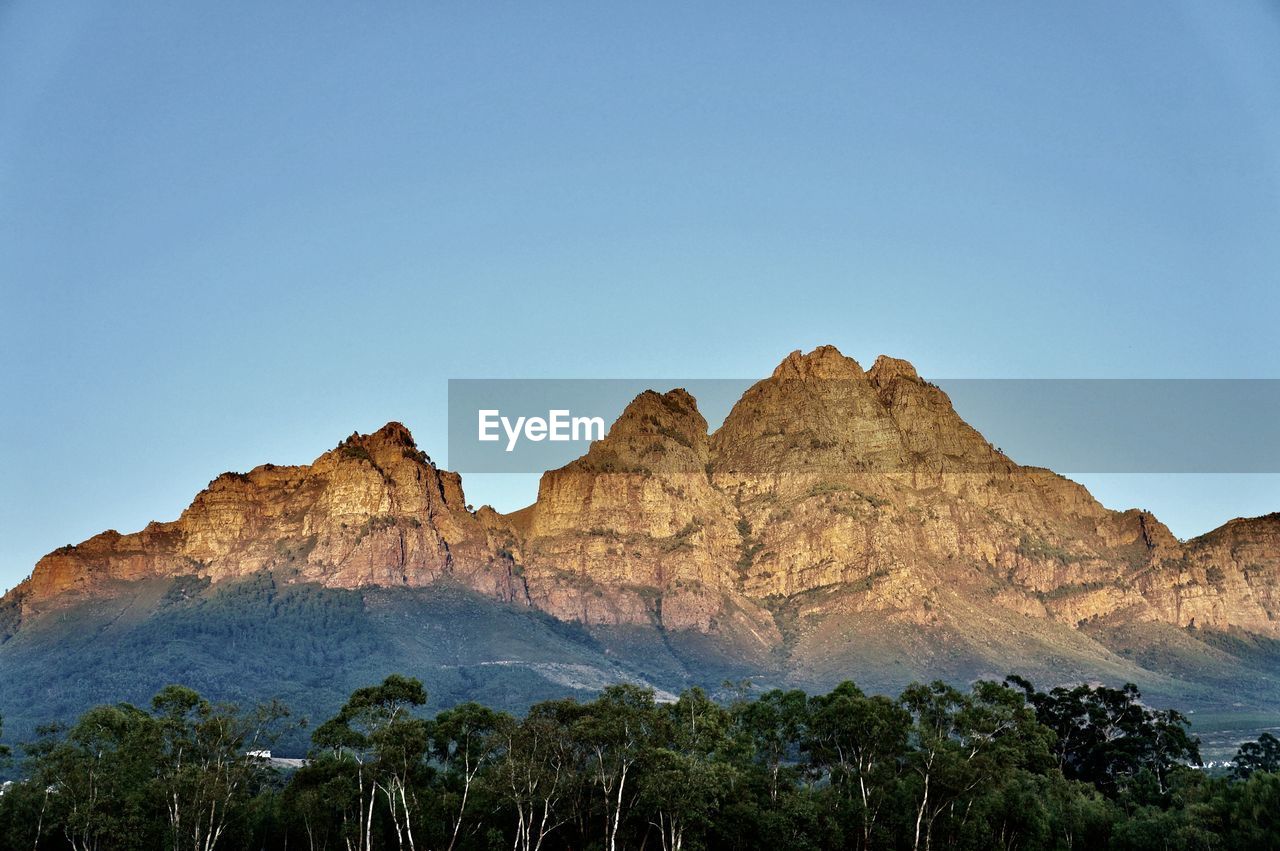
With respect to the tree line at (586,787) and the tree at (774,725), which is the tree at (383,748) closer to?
the tree line at (586,787)

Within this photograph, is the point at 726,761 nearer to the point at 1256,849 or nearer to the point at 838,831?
the point at 838,831

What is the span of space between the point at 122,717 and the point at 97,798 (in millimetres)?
10041

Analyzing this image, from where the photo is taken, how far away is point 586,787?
112500 millimetres

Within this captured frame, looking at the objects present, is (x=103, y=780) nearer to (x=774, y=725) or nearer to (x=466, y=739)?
(x=466, y=739)

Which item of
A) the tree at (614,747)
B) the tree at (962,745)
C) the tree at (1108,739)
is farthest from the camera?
the tree at (1108,739)

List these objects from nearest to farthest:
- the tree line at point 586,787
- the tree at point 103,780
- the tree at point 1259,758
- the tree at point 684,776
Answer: the tree at point 684,776
the tree line at point 586,787
the tree at point 103,780
the tree at point 1259,758

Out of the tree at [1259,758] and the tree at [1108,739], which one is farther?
the tree at [1259,758]

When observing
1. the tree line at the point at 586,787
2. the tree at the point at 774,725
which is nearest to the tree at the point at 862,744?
the tree line at the point at 586,787

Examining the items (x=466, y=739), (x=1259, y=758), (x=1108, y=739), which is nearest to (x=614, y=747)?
(x=466, y=739)

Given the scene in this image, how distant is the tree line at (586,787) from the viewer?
107000 millimetres

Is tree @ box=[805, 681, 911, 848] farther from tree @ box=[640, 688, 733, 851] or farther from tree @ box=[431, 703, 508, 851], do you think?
tree @ box=[431, 703, 508, 851]

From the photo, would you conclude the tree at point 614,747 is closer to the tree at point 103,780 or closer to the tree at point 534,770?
the tree at point 534,770

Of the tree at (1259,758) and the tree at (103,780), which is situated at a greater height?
the tree at (103,780)

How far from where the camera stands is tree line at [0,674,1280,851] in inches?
4213
